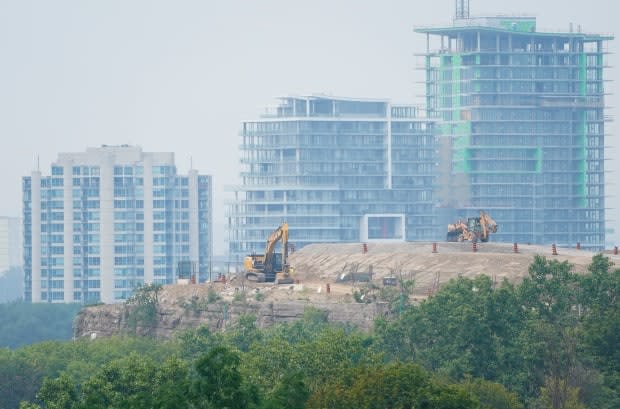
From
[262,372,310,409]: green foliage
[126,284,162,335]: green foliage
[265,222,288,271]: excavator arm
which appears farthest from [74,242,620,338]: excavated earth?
[262,372,310,409]: green foliage

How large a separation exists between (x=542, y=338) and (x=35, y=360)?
46746 mm

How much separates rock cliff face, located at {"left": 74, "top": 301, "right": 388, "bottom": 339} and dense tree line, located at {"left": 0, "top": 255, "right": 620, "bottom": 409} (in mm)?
2550

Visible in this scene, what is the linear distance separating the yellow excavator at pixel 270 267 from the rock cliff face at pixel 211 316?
8.22 metres

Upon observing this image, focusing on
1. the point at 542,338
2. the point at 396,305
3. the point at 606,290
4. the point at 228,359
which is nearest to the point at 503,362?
the point at 542,338

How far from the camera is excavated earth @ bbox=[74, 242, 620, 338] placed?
144125 mm

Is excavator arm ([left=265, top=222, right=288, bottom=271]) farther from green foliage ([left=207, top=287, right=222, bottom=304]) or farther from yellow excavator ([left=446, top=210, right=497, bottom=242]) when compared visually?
yellow excavator ([left=446, top=210, right=497, bottom=242])

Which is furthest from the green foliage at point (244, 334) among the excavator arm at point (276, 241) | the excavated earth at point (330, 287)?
the excavator arm at point (276, 241)

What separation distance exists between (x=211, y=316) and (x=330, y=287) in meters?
9.99

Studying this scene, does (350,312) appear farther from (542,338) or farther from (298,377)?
(298,377)

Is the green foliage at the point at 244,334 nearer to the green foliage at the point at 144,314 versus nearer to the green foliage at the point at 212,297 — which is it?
the green foliage at the point at 212,297

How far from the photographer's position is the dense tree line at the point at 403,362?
84.1 m

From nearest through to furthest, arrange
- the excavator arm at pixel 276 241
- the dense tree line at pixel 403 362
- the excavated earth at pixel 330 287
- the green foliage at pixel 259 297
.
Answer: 1. the dense tree line at pixel 403 362
2. the excavated earth at pixel 330 287
3. the green foliage at pixel 259 297
4. the excavator arm at pixel 276 241

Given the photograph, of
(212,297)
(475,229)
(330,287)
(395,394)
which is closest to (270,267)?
(330,287)

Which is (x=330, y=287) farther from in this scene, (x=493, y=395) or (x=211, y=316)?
(x=493, y=395)
